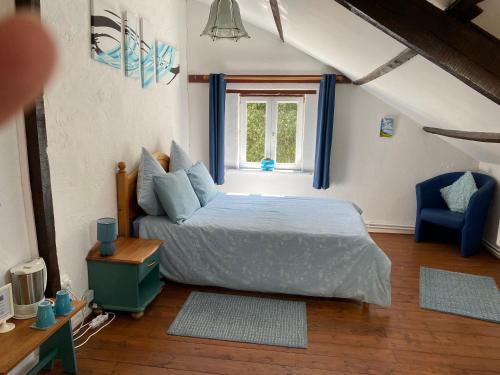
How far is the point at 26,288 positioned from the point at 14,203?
16.5 inches

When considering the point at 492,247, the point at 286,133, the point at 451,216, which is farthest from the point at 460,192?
the point at 286,133

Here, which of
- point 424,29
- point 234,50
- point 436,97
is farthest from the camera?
point 234,50

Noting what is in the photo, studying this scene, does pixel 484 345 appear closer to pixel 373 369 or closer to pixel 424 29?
pixel 373 369

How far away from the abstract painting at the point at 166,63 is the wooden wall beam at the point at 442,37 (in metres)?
2.28

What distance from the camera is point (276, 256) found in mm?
2785

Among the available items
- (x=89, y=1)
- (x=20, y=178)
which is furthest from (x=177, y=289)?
(x=89, y=1)

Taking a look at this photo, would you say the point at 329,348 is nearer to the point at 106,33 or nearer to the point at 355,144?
the point at 106,33

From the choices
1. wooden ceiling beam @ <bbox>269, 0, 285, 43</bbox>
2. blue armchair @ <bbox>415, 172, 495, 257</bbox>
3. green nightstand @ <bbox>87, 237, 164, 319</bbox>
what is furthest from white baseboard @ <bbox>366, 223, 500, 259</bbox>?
green nightstand @ <bbox>87, 237, 164, 319</bbox>

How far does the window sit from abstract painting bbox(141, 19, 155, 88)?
1470 millimetres

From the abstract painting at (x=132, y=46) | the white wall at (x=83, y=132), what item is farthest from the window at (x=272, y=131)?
the abstract painting at (x=132, y=46)

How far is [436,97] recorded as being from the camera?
266 centimetres

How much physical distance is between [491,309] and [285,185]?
253 centimetres

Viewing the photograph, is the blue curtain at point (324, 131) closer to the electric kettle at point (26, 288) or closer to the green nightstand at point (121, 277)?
the green nightstand at point (121, 277)

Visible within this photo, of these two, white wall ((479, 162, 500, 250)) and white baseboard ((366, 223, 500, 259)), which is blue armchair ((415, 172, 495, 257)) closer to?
white wall ((479, 162, 500, 250))
